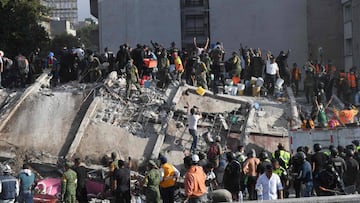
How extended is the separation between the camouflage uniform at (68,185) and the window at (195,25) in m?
29.6

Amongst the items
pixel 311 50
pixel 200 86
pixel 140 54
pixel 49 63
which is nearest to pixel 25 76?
pixel 49 63

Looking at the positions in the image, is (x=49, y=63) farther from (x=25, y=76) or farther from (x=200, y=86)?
(x=200, y=86)

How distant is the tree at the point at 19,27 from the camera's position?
41.3m

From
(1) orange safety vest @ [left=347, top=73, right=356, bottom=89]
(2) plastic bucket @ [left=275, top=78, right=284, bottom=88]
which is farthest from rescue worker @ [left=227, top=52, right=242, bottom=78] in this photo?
(1) orange safety vest @ [left=347, top=73, right=356, bottom=89]

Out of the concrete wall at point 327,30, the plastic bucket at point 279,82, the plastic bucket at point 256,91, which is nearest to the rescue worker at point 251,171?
the plastic bucket at point 256,91

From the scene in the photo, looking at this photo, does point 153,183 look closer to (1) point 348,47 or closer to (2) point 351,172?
(2) point 351,172

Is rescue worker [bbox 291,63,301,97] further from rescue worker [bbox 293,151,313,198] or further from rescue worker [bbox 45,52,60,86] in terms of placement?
rescue worker [bbox 293,151,313,198]

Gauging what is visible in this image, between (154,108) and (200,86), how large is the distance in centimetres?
228

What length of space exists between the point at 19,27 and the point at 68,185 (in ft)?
96.0

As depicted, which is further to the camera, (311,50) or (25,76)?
(311,50)

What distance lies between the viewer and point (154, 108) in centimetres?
2333

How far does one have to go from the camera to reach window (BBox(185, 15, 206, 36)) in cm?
4328

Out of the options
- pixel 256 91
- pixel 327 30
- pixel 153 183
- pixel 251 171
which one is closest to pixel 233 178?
pixel 251 171

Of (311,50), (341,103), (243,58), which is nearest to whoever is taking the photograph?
(341,103)
